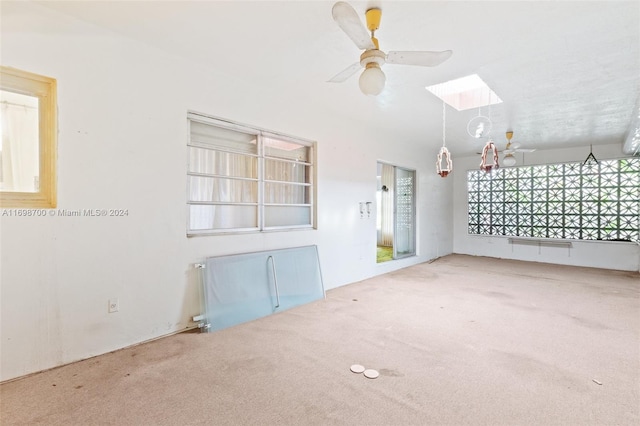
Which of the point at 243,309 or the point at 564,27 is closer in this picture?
the point at 564,27

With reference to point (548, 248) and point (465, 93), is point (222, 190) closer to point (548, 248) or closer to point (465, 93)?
point (465, 93)

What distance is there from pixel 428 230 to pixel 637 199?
4.19m

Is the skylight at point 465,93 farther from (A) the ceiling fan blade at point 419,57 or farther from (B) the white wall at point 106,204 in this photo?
(B) the white wall at point 106,204

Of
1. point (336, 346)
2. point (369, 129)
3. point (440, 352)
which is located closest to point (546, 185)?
point (369, 129)

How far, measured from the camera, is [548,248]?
6988 millimetres

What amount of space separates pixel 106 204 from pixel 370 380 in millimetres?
2580

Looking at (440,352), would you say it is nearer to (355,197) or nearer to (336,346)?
(336,346)

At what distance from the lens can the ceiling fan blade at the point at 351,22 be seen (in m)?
1.64

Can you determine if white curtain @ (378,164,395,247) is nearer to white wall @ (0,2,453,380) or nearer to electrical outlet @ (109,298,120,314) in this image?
white wall @ (0,2,453,380)

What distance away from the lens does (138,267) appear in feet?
8.73

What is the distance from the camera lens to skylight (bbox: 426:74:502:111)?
3653mm

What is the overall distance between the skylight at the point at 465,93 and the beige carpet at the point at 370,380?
9.07 feet

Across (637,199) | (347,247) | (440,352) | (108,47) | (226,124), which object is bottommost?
(440,352)

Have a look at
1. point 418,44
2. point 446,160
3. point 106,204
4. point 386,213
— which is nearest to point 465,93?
point 446,160
